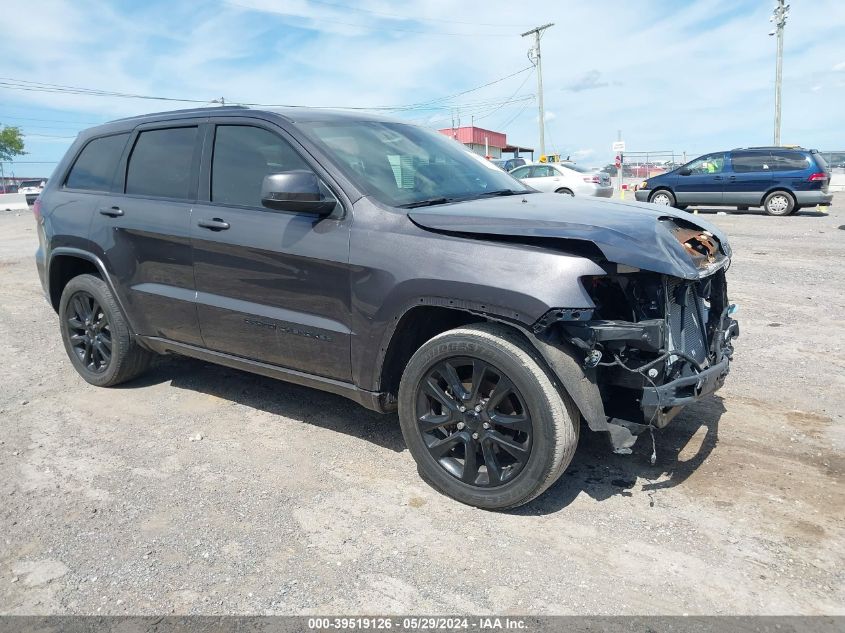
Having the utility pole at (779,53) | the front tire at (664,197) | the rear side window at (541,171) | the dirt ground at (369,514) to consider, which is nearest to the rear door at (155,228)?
the dirt ground at (369,514)

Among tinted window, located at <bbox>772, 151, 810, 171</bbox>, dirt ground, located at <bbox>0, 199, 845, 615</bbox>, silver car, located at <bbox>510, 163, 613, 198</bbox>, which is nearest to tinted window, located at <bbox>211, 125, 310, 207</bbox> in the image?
dirt ground, located at <bbox>0, 199, 845, 615</bbox>

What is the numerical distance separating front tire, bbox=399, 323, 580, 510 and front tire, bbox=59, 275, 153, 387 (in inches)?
99.2

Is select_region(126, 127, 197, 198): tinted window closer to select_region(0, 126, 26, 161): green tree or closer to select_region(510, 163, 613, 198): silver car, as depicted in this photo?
select_region(510, 163, 613, 198): silver car

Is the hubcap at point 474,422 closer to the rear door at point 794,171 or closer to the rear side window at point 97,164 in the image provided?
the rear side window at point 97,164

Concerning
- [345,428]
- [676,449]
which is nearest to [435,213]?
[345,428]

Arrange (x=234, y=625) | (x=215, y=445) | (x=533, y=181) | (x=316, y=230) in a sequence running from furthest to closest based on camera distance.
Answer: (x=533, y=181), (x=215, y=445), (x=316, y=230), (x=234, y=625)

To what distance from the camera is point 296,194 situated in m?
3.46

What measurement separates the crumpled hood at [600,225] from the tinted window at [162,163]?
1788 millimetres

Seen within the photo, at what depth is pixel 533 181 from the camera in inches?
801

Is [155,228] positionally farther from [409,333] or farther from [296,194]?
[409,333]

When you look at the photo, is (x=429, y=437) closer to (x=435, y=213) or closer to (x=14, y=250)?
(x=435, y=213)

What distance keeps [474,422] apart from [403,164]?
159cm

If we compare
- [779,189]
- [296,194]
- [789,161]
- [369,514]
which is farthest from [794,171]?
[369,514]

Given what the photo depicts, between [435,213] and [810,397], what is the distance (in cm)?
304
